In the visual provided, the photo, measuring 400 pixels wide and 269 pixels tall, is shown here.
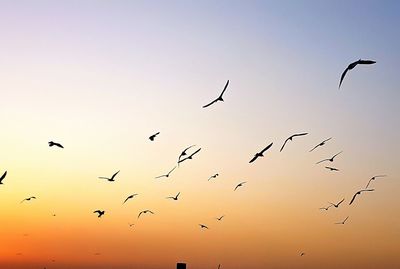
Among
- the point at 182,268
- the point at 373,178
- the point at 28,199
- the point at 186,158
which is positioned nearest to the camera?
the point at 182,268

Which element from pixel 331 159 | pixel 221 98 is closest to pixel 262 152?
pixel 221 98

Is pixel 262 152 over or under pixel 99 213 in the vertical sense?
under

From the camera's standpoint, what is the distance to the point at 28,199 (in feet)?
153

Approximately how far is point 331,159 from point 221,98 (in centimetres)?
1491

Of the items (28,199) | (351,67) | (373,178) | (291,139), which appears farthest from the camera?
(28,199)

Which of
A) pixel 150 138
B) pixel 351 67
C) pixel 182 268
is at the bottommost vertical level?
pixel 182 268

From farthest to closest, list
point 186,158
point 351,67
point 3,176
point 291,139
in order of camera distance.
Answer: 1. point 186,158
2. point 3,176
3. point 291,139
4. point 351,67

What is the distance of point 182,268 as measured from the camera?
29.2 metres

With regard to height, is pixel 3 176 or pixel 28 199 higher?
pixel 28 199

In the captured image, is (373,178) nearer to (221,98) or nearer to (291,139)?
(291,139)

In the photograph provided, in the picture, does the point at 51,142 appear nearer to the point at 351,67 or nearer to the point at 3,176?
the point at 3,176

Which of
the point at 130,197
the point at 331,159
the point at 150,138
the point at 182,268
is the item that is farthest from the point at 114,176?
the point at 182,268

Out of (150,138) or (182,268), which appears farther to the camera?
(150,138)

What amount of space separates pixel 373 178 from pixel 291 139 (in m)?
10.8
